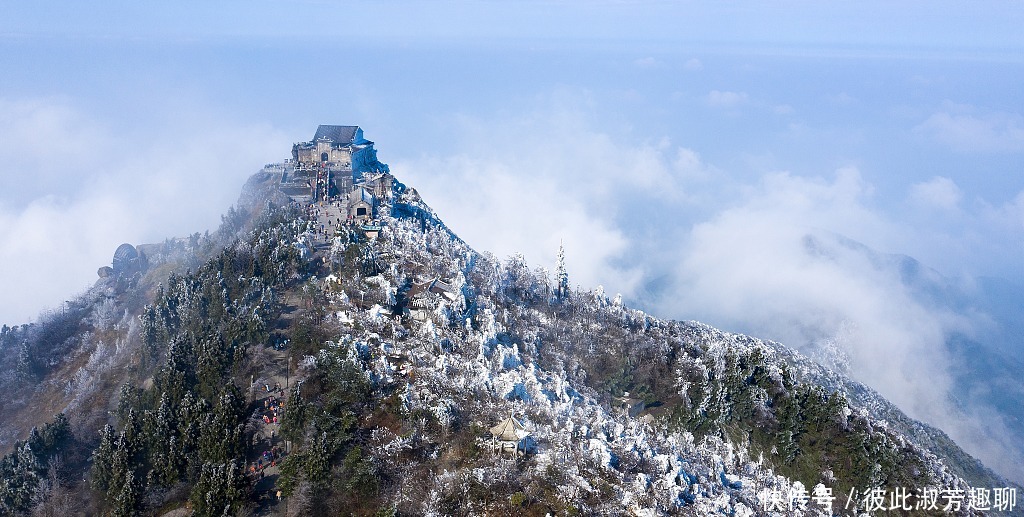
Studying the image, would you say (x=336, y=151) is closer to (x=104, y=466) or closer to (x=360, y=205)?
(x=360, y=205)

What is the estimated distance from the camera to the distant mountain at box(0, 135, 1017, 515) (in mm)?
41625

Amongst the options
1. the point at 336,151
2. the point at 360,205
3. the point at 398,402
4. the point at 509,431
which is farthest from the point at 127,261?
the point at 509,431

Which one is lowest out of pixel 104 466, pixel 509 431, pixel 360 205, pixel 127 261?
pixel 104 466

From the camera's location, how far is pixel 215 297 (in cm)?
A: 6475

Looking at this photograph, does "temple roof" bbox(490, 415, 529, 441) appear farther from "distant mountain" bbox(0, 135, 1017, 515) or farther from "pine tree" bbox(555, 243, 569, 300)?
"pine tree" bbox(555, 243, 569, 300)

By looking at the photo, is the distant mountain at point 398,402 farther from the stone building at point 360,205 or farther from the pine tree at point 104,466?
the stone building at point 360,205

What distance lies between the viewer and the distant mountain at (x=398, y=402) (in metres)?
41.6

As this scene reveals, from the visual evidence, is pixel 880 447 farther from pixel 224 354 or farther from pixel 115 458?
pixel 115 458

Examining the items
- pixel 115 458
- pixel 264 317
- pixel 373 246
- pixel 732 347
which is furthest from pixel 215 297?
pixel 732 347

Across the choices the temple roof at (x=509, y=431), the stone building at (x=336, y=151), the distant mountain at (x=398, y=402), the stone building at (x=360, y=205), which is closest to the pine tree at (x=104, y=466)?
the distant mountain at (x=398, y=402)

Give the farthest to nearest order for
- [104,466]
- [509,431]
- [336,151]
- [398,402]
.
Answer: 1. [336,151]
2. [398,402]
3. [509,431]
4. [104,466]

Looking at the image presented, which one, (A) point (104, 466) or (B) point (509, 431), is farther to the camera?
(B) point (509, 431)

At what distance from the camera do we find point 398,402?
48.1 m

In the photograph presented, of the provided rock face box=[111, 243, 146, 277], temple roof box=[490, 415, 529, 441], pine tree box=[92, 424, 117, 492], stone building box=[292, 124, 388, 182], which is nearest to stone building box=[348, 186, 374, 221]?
stone building box=[292, 124, 388, 182]
